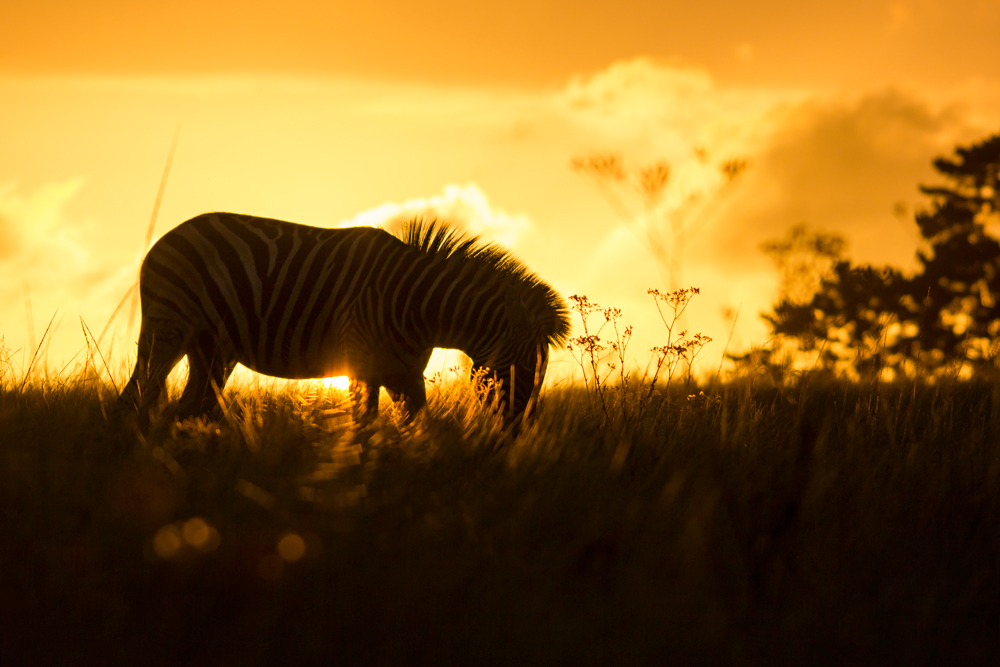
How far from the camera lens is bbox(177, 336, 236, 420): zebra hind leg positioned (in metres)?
5.53

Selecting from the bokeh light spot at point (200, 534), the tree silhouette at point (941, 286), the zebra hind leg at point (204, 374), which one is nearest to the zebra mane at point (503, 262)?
the zebra hind leg at point (204, 374)

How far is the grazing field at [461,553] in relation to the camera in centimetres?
221

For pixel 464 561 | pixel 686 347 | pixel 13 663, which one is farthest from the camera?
pixel 686 347

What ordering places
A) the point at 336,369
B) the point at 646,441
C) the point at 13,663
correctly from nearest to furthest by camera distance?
1. the point at 13,663
2. the point at 646,441
3. the point at 336,369

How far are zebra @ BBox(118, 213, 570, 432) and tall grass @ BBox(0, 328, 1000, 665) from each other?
1368 millimetres

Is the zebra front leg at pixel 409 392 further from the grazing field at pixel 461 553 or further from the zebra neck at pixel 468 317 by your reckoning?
the grazing field at pixel 461 553

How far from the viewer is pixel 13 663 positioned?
2021 mm

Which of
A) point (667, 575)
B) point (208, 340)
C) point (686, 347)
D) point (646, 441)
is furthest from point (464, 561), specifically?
point (208, 340)

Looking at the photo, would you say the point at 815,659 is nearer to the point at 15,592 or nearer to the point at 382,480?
the point at 382,480

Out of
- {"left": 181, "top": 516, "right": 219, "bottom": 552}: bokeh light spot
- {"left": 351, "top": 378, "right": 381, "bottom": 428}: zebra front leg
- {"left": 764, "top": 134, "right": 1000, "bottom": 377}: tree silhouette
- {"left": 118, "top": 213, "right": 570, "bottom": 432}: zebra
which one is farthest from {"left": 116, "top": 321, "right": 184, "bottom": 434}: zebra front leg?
{"left": 764, "top": 134, "right": 1000, "bottom": 377}: tree silhouette

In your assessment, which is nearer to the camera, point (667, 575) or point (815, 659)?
point (815, 659)

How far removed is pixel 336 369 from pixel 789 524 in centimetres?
342

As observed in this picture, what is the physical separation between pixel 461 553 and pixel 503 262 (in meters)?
3.77

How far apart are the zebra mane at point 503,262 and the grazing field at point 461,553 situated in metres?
2.05
